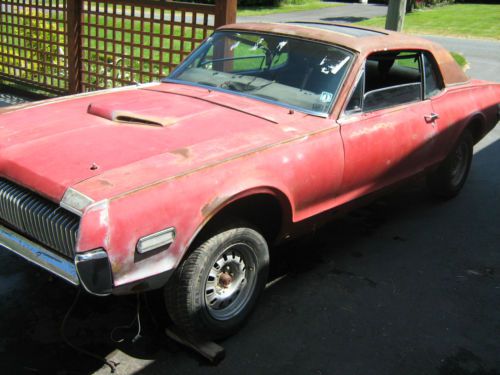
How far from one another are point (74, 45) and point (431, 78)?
16.9 feet

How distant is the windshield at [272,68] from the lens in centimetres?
408

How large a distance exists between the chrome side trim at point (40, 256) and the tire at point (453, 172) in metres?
3.77

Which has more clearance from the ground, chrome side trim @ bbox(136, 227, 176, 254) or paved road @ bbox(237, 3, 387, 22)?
paved road @ bbox(237, 3, 387, 22)

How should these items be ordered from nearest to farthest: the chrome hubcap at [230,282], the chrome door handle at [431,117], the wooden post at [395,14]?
the chrome hubcap at [230,282]
the chrome door handle at [431,117]
the wooden post at [395,14]

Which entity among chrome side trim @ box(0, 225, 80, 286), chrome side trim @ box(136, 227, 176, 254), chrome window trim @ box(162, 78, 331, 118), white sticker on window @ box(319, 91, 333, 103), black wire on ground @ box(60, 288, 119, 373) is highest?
white sticker on window @ box(319, 91, 333, 103)

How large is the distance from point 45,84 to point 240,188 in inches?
255

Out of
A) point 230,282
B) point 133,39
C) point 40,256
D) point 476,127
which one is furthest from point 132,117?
point 133,39

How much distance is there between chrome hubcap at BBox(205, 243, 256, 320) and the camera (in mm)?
3289

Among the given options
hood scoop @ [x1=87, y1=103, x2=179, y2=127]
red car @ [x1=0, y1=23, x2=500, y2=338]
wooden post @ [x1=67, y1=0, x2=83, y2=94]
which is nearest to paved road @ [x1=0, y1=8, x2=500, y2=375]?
red car @ [x1=0, y1=23, x2=500, y2=338]

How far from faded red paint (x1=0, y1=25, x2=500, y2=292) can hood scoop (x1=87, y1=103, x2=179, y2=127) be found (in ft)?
0.07

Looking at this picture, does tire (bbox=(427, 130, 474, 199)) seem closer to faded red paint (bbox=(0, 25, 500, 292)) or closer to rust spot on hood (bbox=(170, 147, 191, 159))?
faded red paint (bbox=(0, 25, 500, 292))

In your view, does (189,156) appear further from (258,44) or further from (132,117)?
(258,44)

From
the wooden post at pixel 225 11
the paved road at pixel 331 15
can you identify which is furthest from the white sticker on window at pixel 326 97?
the paved road at pixel 331 15

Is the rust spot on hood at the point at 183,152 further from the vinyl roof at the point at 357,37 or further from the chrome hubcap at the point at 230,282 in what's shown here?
the vinyl roof at the point at 357,37
